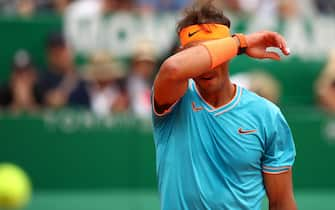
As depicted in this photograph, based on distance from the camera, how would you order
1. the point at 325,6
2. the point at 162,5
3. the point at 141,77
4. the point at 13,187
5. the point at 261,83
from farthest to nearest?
the point at 325,6 < the point at 162,5 < the point at 141,77 < the point at 261,83 < the point at 13,187

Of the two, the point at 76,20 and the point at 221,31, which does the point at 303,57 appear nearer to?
the point at 76,20

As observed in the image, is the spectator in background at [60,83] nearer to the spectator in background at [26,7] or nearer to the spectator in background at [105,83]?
the spectator in background at [105,83]

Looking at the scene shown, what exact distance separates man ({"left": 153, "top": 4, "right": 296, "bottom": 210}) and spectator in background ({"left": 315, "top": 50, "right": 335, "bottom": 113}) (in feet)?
17.4

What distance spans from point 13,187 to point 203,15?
453cm

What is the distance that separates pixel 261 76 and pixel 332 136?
41.7 inches

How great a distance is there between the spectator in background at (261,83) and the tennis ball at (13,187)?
2.39 meters

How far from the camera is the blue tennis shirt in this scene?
12.6 ft

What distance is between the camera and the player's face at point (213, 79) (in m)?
3.83

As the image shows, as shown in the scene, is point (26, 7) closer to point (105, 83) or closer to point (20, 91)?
point (20, 91)

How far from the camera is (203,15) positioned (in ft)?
12.8

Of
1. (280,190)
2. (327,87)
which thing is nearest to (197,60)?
(280,190)

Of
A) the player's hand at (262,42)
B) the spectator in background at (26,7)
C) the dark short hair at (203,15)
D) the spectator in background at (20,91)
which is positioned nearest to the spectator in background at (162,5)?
the spectator in background at (26,7)

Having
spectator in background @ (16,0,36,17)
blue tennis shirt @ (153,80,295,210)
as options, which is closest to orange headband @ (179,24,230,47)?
blue tennis shirt @ (153,80,295,210)

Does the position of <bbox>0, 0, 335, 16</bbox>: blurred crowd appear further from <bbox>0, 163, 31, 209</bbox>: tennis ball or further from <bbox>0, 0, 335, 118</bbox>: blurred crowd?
<bbox>0, 163, 31, 209</bbox>: tennis ball
